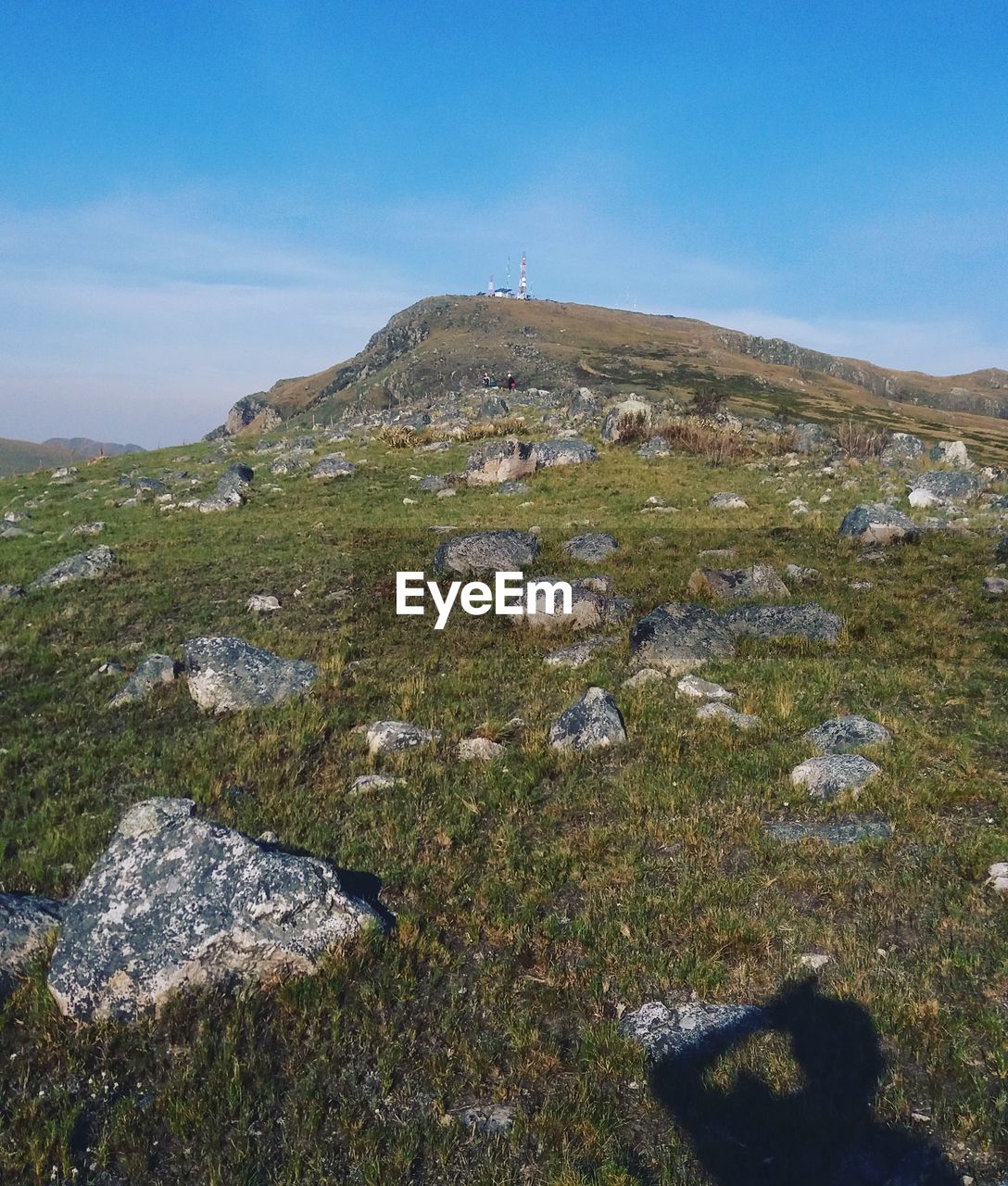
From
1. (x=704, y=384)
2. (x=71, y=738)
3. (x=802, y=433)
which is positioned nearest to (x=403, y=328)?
(x=704, y=384)

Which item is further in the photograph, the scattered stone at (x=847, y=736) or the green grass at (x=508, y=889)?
the scattered stone at (x=847, y=736)

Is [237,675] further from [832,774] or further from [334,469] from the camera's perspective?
[334,469]

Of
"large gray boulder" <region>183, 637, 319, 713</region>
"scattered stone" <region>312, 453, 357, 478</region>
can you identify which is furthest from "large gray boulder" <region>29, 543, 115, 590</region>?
"scattered stone" <region>312, 453, 357, 478</region>

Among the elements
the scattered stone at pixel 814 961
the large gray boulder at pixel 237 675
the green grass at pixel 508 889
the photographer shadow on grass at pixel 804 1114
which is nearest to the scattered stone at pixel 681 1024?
the photographer shadow on grass at pixel 804 1114

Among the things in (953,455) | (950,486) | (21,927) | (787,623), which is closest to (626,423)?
(953,455)

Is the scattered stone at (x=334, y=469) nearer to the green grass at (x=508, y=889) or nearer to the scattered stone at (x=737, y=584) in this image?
the green grass at (x=508, y=889)

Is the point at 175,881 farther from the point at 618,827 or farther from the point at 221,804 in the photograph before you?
the point at 618,827

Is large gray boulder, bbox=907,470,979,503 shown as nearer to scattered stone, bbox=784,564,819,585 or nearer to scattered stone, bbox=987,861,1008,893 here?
scattered stone, bbox=784,564,819,585
